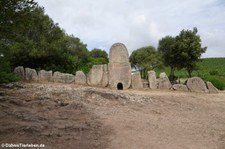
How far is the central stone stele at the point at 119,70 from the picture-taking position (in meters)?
20.8

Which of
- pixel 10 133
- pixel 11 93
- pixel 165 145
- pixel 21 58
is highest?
pixel 21 58

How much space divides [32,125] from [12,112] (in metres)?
1.58

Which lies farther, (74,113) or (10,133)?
(74,113)

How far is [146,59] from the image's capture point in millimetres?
34625

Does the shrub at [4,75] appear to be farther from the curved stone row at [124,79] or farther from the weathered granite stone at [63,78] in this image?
the curved stone row at [124,79]

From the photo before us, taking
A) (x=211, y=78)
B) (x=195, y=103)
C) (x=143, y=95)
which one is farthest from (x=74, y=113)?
(x=211, y=78)

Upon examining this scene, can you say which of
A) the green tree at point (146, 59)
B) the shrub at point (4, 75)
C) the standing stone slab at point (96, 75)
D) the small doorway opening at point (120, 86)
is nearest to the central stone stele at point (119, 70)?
the small doorway opening at point (120, 86)

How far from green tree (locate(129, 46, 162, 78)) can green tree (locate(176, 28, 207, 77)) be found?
3.10 metres

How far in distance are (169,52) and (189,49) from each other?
297 centimetres

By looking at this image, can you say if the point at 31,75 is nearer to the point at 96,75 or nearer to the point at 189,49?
the point at 96,75

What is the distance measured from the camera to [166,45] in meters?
35.6

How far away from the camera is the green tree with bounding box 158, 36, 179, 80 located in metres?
32.5

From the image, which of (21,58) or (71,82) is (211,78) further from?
(21,58)

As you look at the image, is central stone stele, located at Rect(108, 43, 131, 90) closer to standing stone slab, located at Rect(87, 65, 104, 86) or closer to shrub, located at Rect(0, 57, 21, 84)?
standing stone slab, located at Rect(87, 65, 104, 86)
